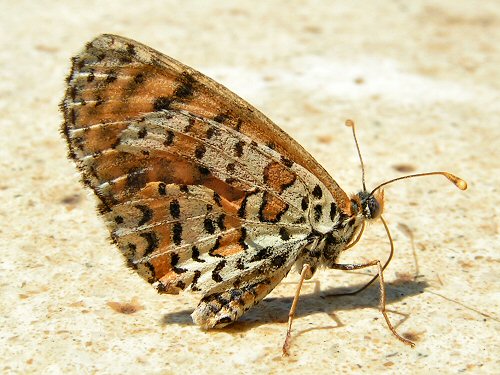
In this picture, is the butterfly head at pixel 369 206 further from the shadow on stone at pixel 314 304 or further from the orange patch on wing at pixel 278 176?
the shadow on stone at pixel 314 304

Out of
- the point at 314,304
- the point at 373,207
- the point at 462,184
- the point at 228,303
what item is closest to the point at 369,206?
the point at 373,207

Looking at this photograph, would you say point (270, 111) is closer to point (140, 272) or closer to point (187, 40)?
point (187, 40)

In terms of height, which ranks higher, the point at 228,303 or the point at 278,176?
the point at 278,176

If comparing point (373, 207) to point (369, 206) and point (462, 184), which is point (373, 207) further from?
point (462, 184)

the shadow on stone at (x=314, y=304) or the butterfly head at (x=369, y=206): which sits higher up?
the butterfly head at (x=369, y=206)

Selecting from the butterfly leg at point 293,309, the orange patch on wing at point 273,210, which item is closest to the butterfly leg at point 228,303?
the butterfly leg at point 293,309

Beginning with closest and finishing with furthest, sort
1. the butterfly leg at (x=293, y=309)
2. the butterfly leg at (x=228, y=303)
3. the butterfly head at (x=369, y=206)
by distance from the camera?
the butterfly leg at (x=293, y=309) → the butterfly leg at (x=228, y=303) → the butterfly head at (x=369, y=206)

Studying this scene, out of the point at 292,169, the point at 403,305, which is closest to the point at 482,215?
the point at 403,305
